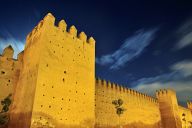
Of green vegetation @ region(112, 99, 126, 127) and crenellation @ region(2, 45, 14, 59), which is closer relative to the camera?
crenellation @ region(2, 45, 14, 59)

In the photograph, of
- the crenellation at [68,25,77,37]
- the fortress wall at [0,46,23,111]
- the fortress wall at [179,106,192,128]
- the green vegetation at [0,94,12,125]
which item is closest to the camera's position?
the green vegetation at [0,94,12,125]

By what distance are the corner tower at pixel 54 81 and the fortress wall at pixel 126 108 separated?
3895mm

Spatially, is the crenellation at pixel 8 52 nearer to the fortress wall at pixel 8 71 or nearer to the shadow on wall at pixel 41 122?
the fortress wall at pixel 8 71

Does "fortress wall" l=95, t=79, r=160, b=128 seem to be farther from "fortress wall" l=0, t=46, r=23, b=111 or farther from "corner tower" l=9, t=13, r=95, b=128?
"fortress wall" l=0, t=46, r=23, b=111

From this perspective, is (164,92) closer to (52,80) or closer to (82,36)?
(82,36)

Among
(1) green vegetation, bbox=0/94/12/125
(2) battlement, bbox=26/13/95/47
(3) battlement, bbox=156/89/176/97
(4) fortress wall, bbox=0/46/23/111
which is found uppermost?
(2) battlement, bbox=26/13/95/47

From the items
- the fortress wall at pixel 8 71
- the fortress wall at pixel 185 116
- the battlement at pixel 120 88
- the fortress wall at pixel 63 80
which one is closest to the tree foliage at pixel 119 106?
the battlement at pixel 120 88

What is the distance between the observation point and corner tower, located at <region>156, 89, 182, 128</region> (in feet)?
86.5

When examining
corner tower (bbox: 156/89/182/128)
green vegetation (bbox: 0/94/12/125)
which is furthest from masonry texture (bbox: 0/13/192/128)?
corner tower (bbox: 156/89/182/128)

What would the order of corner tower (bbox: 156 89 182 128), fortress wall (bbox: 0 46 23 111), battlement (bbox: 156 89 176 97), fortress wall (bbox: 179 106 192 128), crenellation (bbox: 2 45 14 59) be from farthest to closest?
fortress wall (bbox: 179 106 192 128) → battlement (bbox: 156 89 176 97) → corner tower (bbox: 156 89 182 128) → crenellation (bbox: 2 45 14 59) → fortress wall (bbox: 0 46 23 111)

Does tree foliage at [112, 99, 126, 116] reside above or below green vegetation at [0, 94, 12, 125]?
above

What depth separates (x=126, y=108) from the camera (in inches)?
830

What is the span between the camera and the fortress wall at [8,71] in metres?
13.7

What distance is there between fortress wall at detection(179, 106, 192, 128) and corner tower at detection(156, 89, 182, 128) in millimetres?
3498
